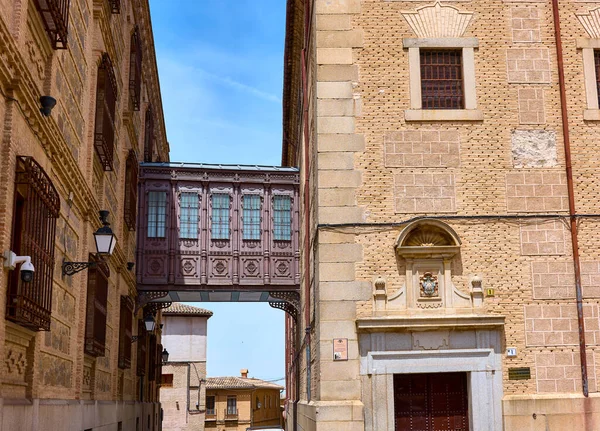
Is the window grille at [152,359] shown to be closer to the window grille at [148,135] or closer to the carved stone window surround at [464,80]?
the window grille at [148,135]

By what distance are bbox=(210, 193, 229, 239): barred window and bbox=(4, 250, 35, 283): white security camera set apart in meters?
15.6

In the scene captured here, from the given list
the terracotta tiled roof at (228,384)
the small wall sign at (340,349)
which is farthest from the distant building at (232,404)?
the small wall sign at (340,349)

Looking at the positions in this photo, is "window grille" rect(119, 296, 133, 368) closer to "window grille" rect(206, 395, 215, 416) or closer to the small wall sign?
the small wall sign

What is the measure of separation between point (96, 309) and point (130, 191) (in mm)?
6472

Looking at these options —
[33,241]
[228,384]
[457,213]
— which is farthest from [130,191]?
[228,384]

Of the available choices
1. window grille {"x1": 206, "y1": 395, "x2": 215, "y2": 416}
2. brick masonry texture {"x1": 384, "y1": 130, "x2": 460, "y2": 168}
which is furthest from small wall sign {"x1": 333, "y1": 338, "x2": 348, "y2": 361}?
window grille {"x1": 206, "y1": 395, "x2": 215, "y2": 416}

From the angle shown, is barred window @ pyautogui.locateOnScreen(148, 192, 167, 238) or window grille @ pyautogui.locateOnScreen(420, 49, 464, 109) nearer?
window grille @ pyautogui.locateOnScreen(420, 49, 464, 109)

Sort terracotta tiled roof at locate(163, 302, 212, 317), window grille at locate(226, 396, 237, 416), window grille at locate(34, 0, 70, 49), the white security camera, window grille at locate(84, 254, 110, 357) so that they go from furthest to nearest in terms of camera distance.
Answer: window grille at locate(226, 396, 237, 416), terracotta tiled roof at locate(163, 302, 212, 317), window grille at locate(84, 254, 110, 357), window grille at locate(34, 0, 70, 49), the white security camera

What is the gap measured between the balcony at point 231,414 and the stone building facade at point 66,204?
1533 inches

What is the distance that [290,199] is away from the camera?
79.8 ft

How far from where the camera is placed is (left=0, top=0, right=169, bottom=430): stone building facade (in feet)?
26.6

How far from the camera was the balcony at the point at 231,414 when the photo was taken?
A: 59125 millimetres

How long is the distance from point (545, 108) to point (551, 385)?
16.3 ft

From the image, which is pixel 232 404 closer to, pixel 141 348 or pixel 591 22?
pixel 141 348
